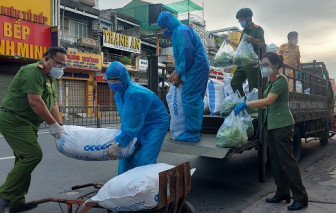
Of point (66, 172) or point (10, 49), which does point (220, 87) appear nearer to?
point (66, 172)

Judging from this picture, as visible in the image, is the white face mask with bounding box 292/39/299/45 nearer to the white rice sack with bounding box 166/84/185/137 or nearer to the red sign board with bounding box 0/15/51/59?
the white rice sack with bounding box 166/84/185/137

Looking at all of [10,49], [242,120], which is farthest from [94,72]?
[242,120]

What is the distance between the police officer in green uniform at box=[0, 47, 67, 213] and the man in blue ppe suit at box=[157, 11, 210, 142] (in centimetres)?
143

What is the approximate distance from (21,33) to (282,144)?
1550cm

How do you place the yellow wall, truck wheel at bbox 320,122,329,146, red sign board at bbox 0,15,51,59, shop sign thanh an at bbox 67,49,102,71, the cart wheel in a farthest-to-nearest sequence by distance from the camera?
shop sign thanh an at bbox 67,49,102,71
the yellow wall
red sign board at bbox 0,15,51,59
truck wheel at bbox 320,122,329,146
the cart wheel

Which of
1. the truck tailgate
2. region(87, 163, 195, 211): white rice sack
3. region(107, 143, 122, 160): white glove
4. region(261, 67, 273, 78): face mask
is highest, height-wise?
region(261, 67, 273, 78): face mask

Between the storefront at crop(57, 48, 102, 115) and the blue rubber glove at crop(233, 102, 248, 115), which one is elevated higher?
the storefront at crop(57, 48, 102, 115)

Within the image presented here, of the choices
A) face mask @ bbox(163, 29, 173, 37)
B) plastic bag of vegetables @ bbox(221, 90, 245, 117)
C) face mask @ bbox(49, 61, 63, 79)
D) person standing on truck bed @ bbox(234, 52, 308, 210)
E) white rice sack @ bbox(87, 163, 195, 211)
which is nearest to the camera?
white rice sack @ bbox(87, 163, 195, 211)

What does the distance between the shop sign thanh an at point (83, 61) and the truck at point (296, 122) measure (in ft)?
45.5

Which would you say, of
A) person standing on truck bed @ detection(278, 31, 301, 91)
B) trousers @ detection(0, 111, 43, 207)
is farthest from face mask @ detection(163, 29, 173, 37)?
person standing on truck bed @ detection(278, 31, 301, 91)

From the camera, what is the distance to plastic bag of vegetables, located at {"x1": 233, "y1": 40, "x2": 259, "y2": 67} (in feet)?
15.2

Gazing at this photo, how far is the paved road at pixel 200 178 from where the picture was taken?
404cm

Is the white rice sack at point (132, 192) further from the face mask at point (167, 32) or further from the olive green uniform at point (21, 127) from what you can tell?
the face mask at point (167, 32)

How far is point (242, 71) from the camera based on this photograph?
5.24 metres
